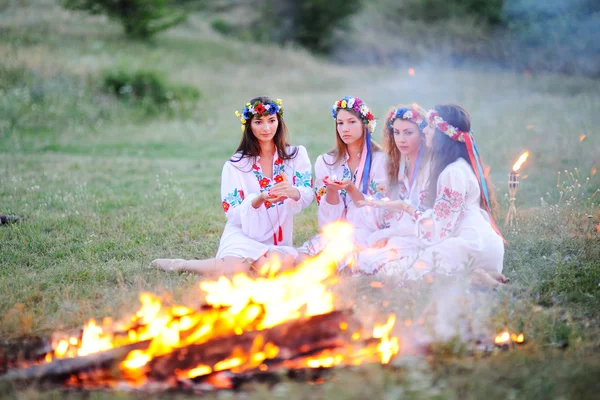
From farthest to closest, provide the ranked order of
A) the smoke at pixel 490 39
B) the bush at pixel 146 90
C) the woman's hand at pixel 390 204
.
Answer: the smoke at pixel 490 39, the bush at pixel 146 90, the woman's hand at pixel 390 204

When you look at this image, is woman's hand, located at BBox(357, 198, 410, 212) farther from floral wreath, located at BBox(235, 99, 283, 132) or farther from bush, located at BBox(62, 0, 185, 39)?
bush, located at BBox(62, 0, 185, 39)

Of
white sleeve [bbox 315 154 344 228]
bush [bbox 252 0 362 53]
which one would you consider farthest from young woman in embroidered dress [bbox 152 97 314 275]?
bush [bbox 252 0 362 53]

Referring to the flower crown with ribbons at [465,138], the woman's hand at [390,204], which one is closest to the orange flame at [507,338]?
the flower crown with ribbons at [465,138]

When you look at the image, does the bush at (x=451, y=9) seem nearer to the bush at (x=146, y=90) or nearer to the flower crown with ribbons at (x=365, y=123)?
the bush at (x=146, y=90)

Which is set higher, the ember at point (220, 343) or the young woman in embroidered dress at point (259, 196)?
the young woman in embroidered dress at point (259, 196)

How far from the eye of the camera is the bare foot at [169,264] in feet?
19.1

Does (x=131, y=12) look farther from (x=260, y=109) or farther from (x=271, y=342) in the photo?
(x=271, y=342)

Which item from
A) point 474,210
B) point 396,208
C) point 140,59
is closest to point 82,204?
point 396,208

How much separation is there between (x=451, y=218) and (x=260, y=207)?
188cm

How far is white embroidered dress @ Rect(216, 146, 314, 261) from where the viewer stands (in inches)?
237

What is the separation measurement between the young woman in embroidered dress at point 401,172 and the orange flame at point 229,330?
1888mm

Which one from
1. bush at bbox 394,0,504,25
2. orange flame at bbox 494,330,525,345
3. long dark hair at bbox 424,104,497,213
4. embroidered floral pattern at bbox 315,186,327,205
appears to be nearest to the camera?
orange flame at bbox 494,330,525,345

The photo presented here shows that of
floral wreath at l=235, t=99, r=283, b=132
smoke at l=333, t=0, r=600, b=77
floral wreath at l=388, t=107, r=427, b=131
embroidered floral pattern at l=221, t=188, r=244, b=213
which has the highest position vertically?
smoke at l=333, t=0, r=600, b=77

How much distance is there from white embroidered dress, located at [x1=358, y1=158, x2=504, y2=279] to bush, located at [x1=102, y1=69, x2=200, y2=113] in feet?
40.4
